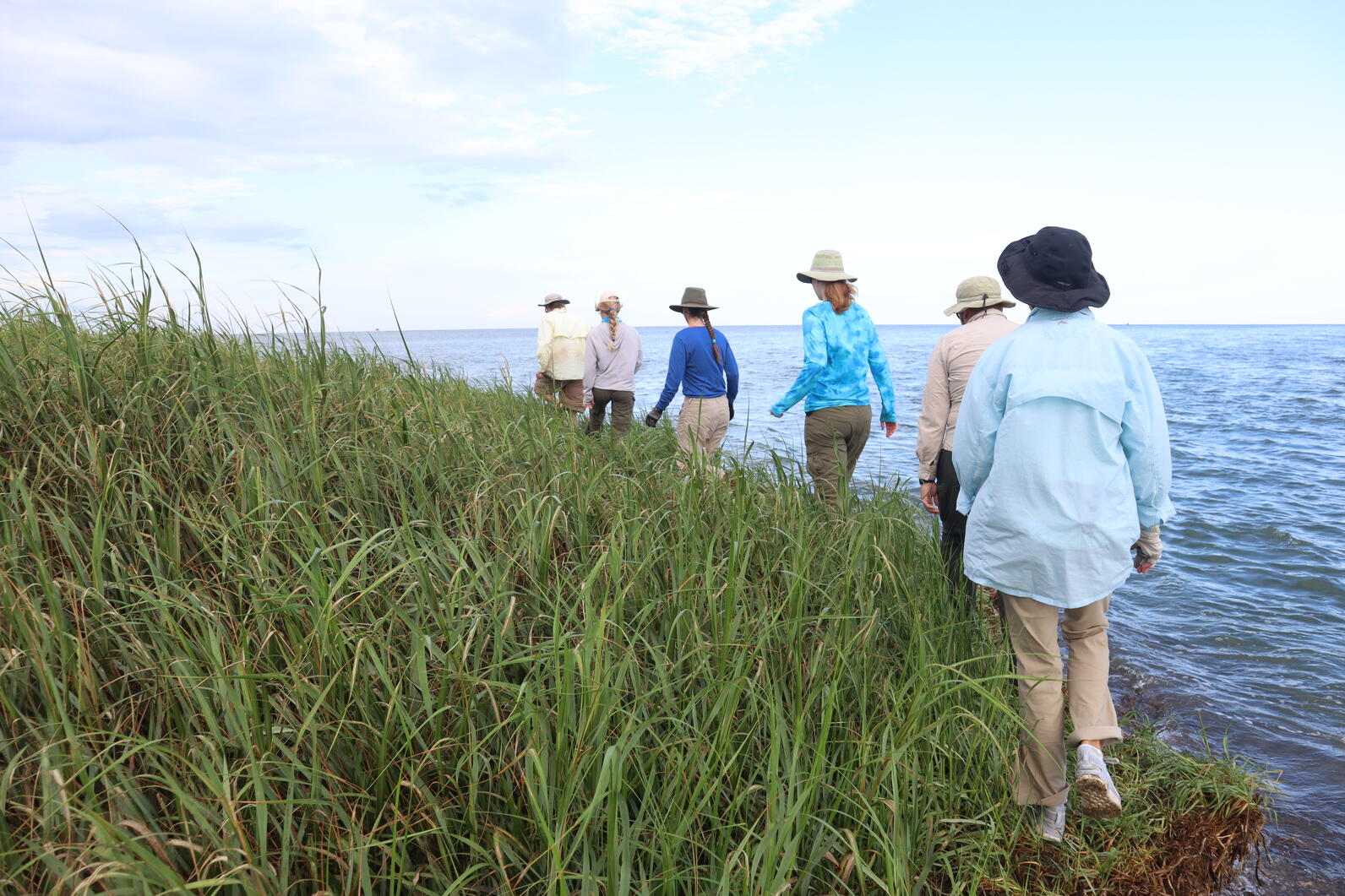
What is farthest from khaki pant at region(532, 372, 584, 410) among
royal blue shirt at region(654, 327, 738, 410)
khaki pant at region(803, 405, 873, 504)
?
khaki pant at region(803, 405, 873, 504)

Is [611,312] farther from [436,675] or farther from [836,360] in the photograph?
[436,675]

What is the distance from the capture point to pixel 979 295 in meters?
4.35

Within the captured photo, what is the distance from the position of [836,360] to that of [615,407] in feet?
11.9

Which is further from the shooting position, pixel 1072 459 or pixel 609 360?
pixel 609 360

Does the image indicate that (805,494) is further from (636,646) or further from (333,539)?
(333,539)

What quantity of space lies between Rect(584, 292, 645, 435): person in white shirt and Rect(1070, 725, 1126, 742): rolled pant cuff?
593 centimetres

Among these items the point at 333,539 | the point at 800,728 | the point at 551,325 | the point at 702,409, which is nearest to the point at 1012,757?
the point at 800,728

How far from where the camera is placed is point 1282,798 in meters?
3.50

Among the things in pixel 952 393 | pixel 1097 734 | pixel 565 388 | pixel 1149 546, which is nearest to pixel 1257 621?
pixel 952 393

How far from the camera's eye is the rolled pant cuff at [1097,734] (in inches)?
109

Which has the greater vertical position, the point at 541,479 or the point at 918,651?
the point at 541,479

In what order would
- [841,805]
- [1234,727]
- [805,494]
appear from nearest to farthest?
[841,805] < [1234,727] < [805,494]

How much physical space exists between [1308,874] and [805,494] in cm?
272

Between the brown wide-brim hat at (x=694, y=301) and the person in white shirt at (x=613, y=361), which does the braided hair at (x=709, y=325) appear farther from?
the person in white shirt at (x=613, y=361)
